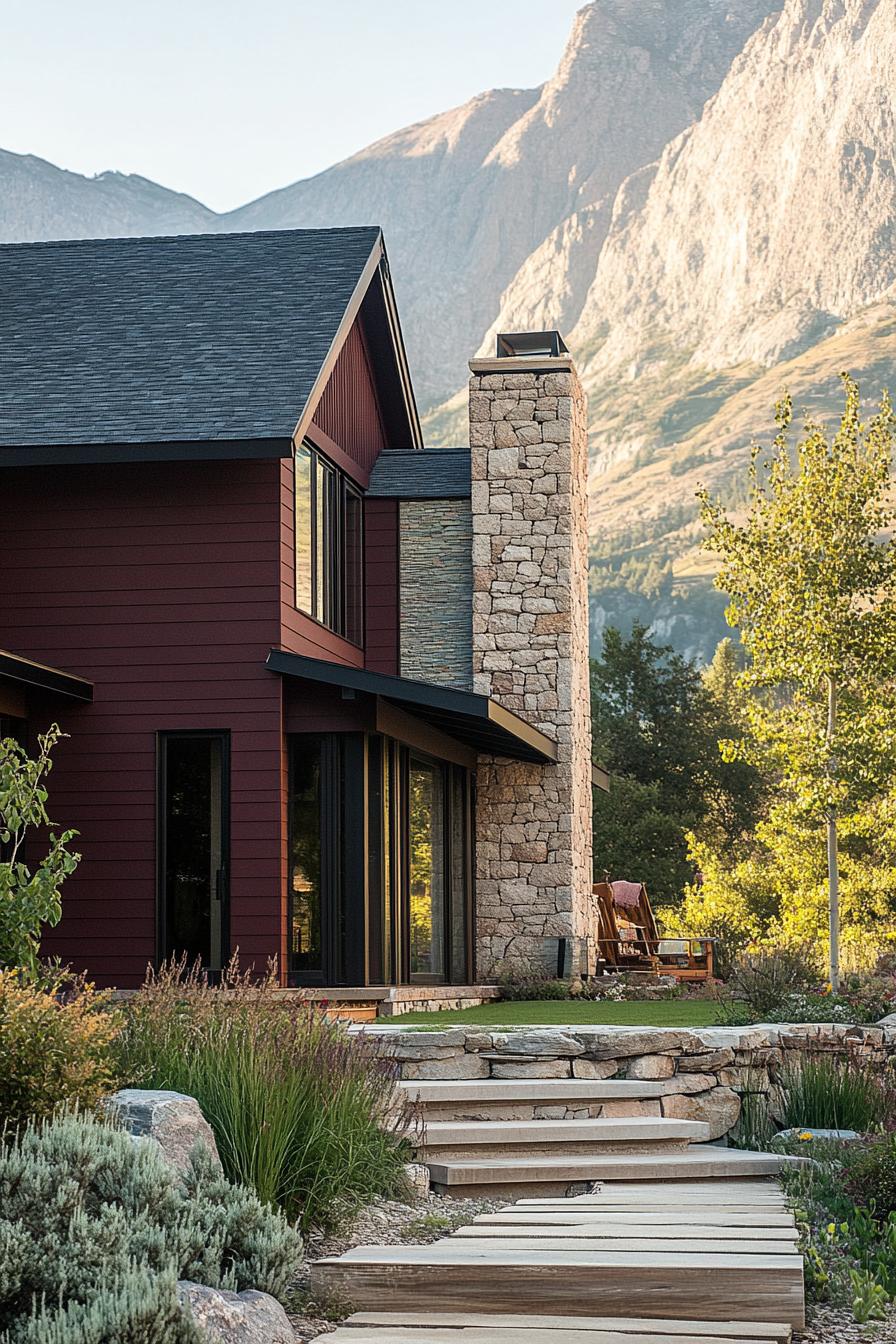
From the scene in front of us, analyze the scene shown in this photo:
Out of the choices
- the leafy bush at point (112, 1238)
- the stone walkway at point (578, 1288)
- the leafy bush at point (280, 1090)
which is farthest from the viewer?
the leafy bush at point (280, 1090)

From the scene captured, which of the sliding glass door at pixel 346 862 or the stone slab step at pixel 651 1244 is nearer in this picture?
the stone slab step at pixel 651 1244

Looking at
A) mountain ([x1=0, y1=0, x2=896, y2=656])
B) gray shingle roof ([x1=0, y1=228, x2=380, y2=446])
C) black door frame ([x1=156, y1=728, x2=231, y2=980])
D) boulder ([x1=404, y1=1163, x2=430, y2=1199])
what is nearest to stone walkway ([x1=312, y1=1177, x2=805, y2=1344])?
boulder ([x1=404, y1=1163, x2=430, y2=1199])

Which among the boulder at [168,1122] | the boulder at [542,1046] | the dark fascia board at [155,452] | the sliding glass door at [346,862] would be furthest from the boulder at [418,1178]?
the dark fascia board at [155,452]

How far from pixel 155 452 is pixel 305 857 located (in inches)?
131

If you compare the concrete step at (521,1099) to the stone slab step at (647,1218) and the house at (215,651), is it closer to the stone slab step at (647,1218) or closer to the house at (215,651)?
the stone slab step at (647,1218)

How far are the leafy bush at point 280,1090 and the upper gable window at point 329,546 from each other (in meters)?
7.08

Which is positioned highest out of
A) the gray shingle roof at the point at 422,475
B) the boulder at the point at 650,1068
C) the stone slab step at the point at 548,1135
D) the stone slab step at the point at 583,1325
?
the gray shingle roof at the point at 422,475

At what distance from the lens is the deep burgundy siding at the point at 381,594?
16.5 metres

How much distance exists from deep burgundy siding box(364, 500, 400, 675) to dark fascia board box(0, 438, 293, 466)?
13.9ft

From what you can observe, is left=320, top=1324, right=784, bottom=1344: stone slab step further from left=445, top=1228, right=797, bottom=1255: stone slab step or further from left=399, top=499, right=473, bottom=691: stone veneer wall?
left=399, top=499, right=473, bottom=691: stone veneer wall

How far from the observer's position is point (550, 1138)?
24.5ft

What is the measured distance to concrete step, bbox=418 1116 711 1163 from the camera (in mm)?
7293

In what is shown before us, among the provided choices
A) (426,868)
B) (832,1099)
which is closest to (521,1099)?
(832,1099)

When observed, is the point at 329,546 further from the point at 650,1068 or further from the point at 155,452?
the point at 650,1068
